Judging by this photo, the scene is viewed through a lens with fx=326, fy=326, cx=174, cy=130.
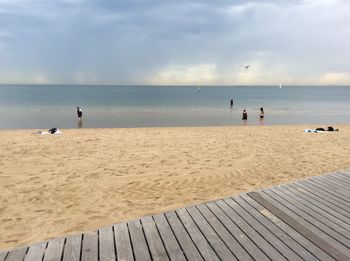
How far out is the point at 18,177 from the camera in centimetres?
1184

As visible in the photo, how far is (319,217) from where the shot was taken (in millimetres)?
6062

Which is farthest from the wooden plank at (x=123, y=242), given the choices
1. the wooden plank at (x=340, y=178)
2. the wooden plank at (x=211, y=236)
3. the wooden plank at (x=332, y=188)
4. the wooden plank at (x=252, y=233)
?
the wooden plank at (x=340, y=178)

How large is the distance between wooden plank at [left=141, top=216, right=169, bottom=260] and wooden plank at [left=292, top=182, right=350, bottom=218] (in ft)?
12.1

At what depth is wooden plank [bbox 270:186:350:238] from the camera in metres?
5.34

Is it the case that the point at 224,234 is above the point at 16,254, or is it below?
below

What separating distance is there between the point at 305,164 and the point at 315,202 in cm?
788

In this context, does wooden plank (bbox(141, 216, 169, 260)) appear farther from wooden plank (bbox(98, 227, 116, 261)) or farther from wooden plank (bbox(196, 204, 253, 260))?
wooden plank (bbox(196, 204, 253, 260))

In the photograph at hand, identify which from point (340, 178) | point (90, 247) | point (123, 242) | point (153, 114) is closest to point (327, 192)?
point (340, 178)

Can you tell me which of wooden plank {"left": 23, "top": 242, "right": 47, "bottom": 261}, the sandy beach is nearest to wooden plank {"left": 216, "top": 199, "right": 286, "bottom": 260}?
the sandy beach

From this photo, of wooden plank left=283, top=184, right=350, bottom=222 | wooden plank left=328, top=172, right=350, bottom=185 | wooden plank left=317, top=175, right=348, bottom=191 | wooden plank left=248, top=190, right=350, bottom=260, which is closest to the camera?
wooden plank left=248, top=190, right=350, bottom=260

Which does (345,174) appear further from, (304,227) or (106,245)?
(106,245)

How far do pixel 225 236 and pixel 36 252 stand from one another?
2789mm

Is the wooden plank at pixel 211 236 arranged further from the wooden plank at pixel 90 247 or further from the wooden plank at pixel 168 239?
the wooden plank at pixel 90 247

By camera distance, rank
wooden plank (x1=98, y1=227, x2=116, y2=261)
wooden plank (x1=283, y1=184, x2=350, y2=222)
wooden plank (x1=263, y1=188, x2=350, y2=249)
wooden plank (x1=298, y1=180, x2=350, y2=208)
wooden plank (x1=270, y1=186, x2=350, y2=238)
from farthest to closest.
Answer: wooden plank (x1=298, y1=180, x2=350, y2=208) → wooden plank (x1=283, y1=184, x2=350, y2=222) → wooden plank (x1=270, y1=186, x2=350, y2=238) → wooden plank (x1=263, y1=188, x2=350, y2=249) → wooden plank (x1=98, y1=227, x2=116, y2=261)
